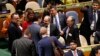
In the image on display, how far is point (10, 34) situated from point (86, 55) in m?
2.14

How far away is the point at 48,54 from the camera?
7.70m

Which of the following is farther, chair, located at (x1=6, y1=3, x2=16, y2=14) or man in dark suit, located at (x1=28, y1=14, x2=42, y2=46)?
chair, located at (x1=6, y1=3, x2=16, y2=14)

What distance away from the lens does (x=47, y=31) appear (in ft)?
27.0

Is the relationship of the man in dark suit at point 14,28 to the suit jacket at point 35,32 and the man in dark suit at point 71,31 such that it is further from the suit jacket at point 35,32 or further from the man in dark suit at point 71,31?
the man in dark suit at point 71,31

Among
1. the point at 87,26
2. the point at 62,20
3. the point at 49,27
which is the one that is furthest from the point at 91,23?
the point at 49,27

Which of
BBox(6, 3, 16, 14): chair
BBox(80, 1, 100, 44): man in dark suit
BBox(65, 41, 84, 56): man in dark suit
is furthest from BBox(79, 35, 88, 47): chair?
BBox(6, 3, 16, 14): chair

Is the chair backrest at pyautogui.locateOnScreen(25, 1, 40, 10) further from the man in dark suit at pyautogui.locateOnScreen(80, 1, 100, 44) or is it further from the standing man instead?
the standing man

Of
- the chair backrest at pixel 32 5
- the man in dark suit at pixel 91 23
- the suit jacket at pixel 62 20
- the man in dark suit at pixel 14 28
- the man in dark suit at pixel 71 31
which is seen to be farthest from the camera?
the chair backrest at pixel 32 5

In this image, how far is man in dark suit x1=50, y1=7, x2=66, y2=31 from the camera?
913cm

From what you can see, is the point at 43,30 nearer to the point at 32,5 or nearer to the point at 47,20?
the point at 47,20

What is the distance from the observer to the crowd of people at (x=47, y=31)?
7.59 m

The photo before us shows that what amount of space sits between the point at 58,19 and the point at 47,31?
1312 mm

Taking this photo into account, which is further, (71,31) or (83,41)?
(83,41)

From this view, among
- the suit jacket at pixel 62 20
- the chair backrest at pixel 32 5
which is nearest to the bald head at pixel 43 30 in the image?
the suit jacket at pixel 62 20
